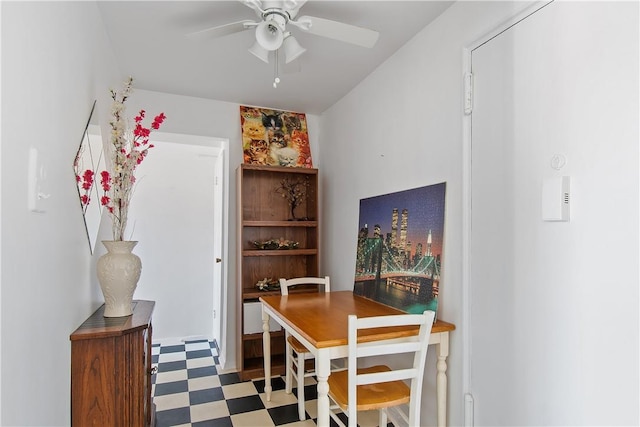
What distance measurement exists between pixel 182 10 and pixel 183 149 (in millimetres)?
2435

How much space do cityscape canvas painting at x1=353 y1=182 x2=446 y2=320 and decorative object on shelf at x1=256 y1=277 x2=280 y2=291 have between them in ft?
3.03

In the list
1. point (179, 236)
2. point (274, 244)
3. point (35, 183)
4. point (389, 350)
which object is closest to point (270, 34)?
point (35, 183)

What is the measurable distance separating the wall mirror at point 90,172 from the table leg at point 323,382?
1280mm

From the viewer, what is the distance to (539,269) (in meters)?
1.41

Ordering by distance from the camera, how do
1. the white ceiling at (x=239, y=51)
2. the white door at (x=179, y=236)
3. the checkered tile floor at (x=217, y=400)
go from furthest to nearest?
the white door at (x=179, y=236)
the checkered tile floor at (x=217, y=400)
the white ceiling at (x=239, y=51)

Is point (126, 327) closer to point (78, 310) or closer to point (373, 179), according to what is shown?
point (78, 310)

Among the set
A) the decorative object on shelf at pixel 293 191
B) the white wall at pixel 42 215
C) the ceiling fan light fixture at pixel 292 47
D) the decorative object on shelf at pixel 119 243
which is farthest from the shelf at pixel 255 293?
the ceiling fan light fixture at pixel 292 47

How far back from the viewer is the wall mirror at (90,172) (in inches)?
62.5

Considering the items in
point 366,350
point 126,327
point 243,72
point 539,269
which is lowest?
point 366,350

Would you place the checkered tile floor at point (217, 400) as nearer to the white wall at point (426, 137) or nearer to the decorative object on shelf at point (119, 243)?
the white wall at point (426, 137)

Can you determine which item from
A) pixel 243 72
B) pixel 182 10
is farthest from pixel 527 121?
pixel 243 72

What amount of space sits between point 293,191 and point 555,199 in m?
2.44

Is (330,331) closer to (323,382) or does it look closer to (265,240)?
(323,382)

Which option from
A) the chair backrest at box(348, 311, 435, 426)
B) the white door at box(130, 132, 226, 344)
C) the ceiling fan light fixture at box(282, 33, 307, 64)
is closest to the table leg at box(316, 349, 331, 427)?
the chair backrest at box(348, 311, 435, 426)
